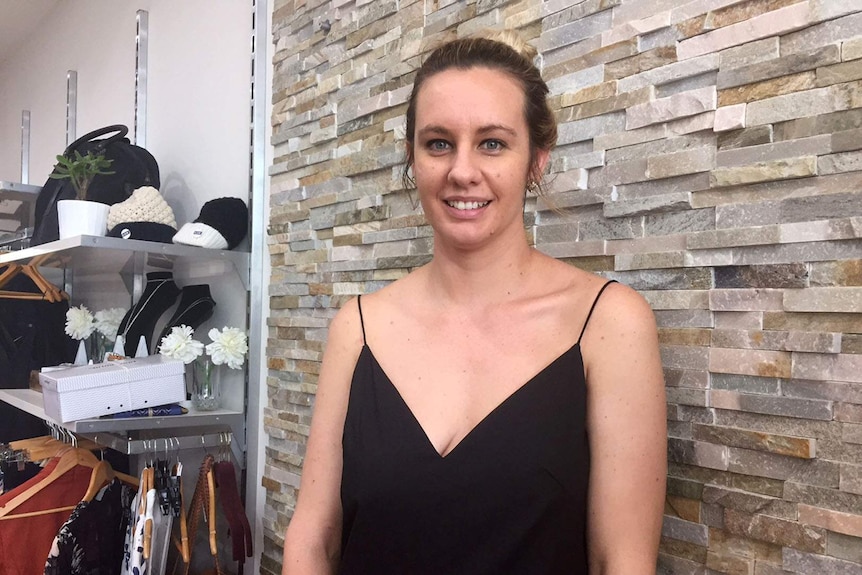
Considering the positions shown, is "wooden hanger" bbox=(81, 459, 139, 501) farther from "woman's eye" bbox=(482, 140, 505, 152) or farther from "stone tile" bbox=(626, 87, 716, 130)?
"stone tile" bbox=(626, 87, 716, 130)

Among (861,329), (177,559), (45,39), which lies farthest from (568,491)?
(45,39)

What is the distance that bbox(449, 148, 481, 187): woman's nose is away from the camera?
3.33ft

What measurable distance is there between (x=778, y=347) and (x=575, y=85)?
1.78ft

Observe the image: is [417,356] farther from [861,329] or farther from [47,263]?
[47,263]

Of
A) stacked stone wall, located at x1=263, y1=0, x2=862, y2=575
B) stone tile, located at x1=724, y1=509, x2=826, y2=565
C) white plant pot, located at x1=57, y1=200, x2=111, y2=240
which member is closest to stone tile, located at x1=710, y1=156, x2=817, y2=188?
stacked stone wall, located at x1=263, y1=0, x2=862, y2=575

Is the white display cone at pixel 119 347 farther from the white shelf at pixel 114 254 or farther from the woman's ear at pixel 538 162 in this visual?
the woman's ear at pixel 538 162

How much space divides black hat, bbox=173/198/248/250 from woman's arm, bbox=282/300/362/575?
2.80 feet

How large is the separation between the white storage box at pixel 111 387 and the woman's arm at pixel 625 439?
A: 1.30 meters

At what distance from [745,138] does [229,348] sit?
4.67ft

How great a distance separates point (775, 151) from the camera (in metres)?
0.93

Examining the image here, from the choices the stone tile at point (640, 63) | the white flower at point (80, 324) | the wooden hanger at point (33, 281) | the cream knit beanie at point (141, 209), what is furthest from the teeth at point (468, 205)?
the wooden hanger at point (33, 281)

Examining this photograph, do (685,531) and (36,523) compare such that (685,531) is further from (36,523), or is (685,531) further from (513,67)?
(36,523)

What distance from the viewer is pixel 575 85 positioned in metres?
1.19

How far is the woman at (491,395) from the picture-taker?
96 cm
